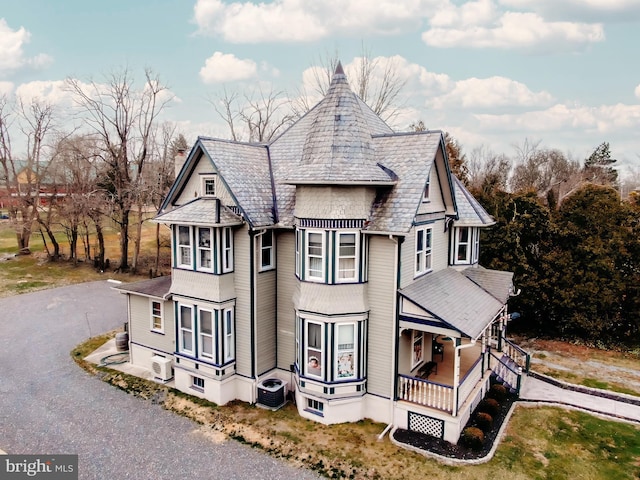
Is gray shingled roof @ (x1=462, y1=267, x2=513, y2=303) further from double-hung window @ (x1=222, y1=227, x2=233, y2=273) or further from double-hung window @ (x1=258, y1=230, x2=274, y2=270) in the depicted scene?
double-hung window @ (x1=222, y1=227, x2=233, y2=273)

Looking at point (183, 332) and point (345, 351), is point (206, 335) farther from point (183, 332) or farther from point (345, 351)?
point (345, 351)

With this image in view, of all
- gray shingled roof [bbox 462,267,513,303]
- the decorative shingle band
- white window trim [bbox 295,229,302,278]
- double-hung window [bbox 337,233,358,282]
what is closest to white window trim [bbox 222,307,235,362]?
white window trim [bbox 295,229,302,278]

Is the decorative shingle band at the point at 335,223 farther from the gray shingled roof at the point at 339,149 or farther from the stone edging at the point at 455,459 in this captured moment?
the stone edging at the point at 455,459

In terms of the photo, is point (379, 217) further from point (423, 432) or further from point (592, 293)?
point (592, 293)

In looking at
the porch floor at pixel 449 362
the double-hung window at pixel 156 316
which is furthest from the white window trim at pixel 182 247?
the porch floor at pixel 449 362

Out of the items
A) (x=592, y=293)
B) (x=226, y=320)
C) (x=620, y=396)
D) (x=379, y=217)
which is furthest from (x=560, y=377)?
(x=226, y=320)

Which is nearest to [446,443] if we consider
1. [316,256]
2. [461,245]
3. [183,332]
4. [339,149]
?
[316,256]
